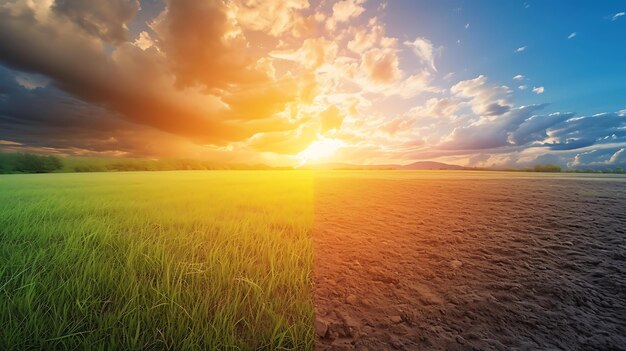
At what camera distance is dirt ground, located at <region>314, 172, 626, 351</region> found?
269cm

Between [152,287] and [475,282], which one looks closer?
[152,287]

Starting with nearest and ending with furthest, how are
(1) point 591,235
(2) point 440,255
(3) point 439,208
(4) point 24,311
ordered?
(4) point 24,311, (2) point 440,255, (1) point 591,235, (3) point 439,208

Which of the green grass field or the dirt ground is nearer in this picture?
the green grass field

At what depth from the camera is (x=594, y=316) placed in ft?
9.63

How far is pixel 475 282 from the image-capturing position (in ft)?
12.2

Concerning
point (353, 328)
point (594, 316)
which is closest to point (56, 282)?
point (353, 328)

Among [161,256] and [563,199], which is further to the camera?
[563,199]

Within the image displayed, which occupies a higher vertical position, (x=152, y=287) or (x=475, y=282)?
(x=152, y=287)

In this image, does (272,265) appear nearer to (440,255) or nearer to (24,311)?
(24,311)

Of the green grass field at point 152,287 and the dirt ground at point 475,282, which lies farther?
the dirt ground at point 475,282

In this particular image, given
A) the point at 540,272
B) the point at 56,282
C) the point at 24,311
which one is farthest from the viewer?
the point at 540,272

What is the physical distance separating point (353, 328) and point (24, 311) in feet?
11.8

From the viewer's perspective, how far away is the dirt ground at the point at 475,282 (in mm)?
2693

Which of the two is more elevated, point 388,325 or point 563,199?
point 563,199
